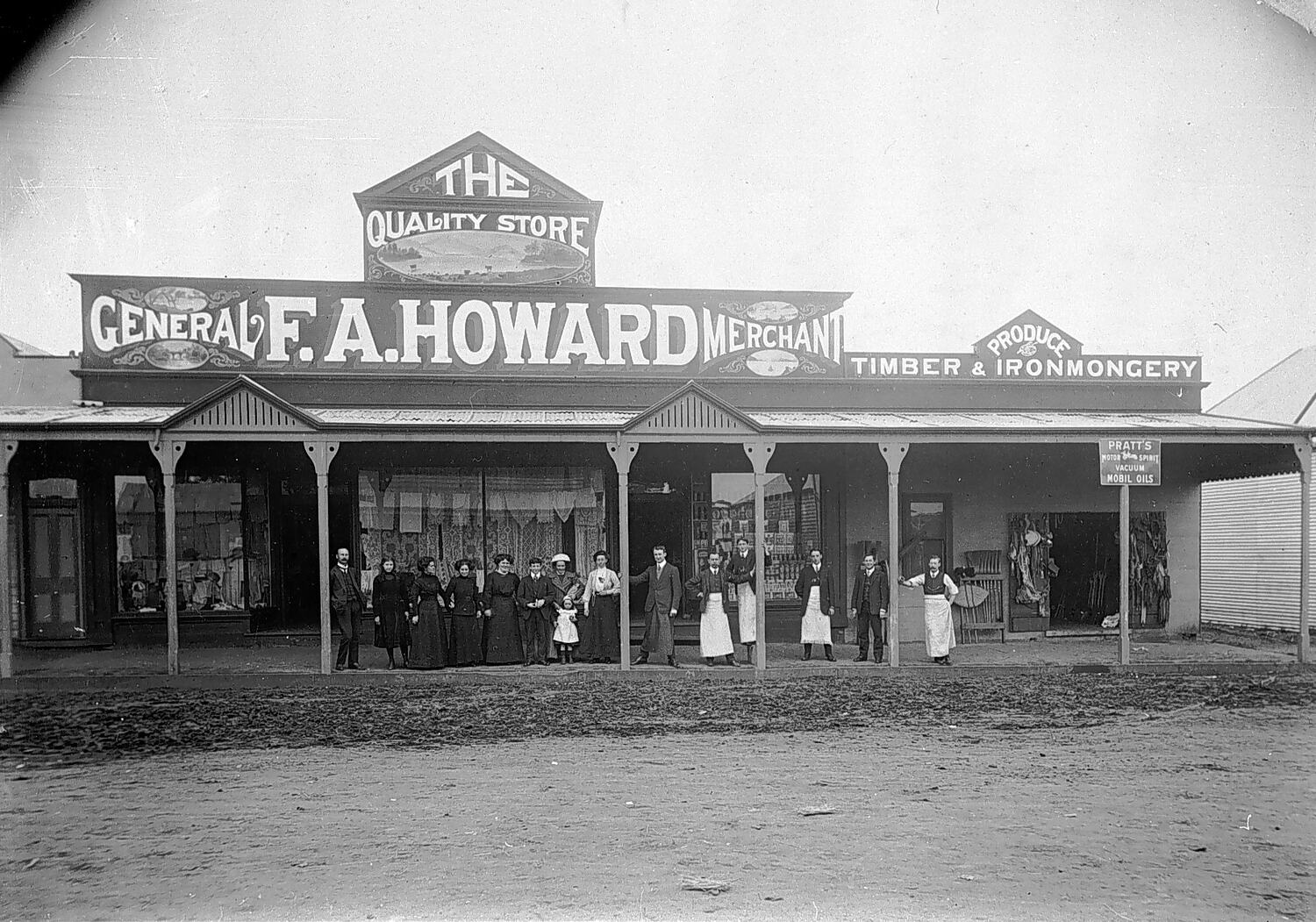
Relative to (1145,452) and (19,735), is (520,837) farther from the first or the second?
(1145,452)

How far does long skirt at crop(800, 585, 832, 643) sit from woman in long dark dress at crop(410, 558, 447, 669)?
4803 millimetres

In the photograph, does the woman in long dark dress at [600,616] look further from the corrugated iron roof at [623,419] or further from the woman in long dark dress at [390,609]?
the woman in long dark dress at [390,609]

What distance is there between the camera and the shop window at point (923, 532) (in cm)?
1597

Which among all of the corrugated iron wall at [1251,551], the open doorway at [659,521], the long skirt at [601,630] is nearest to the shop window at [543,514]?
the open doorway at [659,521]

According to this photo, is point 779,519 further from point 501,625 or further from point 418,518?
point 418,518

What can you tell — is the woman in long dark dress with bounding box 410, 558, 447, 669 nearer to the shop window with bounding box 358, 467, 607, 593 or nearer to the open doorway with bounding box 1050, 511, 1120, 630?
the shop window with bounding box 358, 467, 607, 593

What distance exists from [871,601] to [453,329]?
773 cm

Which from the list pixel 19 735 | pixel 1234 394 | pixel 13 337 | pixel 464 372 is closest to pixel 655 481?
pixel 464 372

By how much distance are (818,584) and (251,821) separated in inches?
331

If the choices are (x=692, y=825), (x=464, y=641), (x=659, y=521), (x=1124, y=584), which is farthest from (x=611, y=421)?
(x=692, y=825)

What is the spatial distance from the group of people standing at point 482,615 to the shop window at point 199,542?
9.56 feet

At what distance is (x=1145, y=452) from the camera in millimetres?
12586

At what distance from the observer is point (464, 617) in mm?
13117

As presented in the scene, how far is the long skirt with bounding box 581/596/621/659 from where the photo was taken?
13.6m
